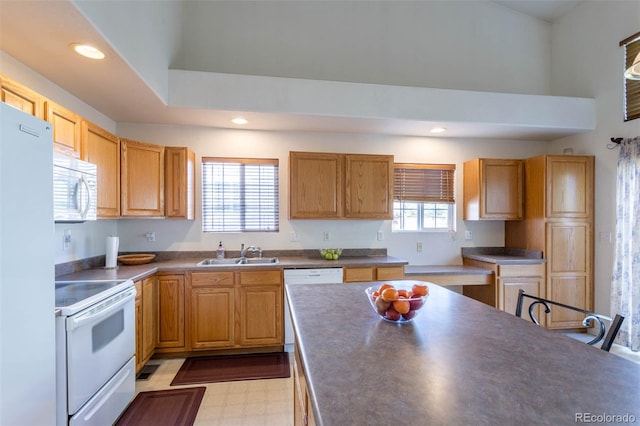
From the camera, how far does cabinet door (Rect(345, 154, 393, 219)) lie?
141 inches

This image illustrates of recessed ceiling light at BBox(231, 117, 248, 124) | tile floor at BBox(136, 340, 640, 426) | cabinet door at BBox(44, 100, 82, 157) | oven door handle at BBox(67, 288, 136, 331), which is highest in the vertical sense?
recessed ceiling light at BBox(231, 117, 248, 124)

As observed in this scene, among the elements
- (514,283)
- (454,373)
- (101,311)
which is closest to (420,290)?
(454,373)

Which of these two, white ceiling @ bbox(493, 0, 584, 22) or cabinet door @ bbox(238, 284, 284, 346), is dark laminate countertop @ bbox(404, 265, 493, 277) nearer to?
cabinet door @ bbox(238, 284, 284, 346)

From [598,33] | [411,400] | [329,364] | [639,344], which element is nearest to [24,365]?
[329,364]

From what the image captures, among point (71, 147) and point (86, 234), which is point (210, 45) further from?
point (86, 234)

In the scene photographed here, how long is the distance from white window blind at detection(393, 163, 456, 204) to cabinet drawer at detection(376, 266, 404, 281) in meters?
1.06

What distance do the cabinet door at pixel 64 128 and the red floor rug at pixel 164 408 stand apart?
6.19 feet

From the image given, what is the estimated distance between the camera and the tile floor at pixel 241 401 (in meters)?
2.17

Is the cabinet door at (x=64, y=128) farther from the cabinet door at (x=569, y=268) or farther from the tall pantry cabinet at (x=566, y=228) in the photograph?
the cabinet door at (x=569, y=268)

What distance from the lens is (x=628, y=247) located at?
328cm

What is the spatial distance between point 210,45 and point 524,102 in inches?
141

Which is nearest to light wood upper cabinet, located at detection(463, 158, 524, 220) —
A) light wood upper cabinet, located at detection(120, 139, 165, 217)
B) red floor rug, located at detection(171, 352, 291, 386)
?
red floor rug, located at detection(171, 352, 291, 386)

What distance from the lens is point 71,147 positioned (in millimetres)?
2221

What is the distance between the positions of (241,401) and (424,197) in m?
3.11
